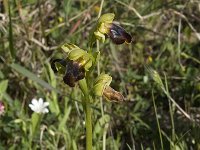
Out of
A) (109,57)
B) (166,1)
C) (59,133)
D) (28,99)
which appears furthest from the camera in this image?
(166,1)

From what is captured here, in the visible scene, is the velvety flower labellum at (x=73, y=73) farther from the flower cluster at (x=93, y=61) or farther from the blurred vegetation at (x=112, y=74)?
the blurred vegetation at (x=112, y=74)

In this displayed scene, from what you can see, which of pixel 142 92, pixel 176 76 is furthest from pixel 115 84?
pixel 176 76

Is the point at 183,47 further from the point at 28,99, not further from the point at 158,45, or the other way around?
the point at 28,99

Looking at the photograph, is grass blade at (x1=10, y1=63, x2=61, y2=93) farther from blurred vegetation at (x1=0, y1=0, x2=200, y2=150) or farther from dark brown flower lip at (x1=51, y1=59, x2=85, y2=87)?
dark brown flower lip at (x1=51, y1=59, x2=85, y2=87)

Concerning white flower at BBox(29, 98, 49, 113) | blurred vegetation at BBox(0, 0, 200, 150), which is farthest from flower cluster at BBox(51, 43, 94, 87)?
white flower at BBox(29, 98, 49, 113)

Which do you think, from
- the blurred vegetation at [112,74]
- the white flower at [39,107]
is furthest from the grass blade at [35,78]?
the white flower at [39,107]

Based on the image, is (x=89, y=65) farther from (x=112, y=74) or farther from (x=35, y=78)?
(x=112, y=74)
